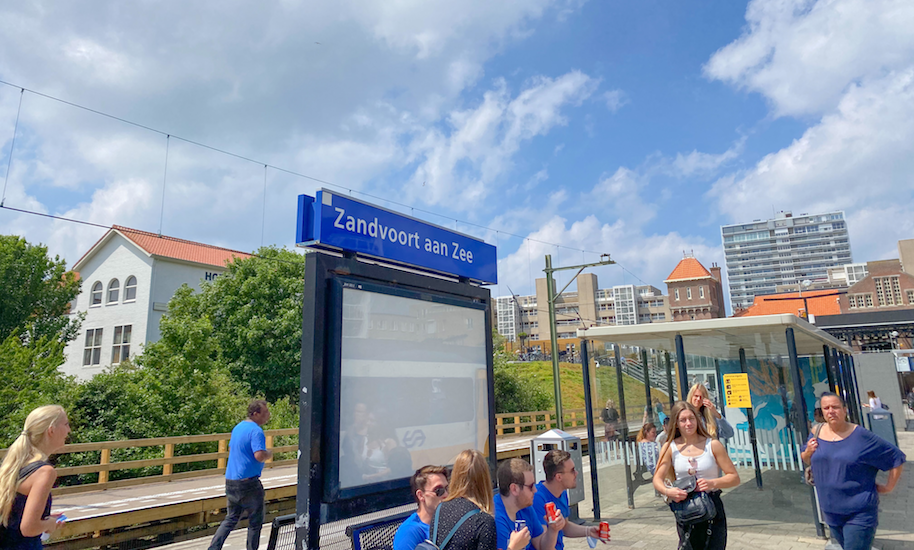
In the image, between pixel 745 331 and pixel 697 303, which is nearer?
pixel 745 331

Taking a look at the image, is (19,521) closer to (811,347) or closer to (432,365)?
(432,365)

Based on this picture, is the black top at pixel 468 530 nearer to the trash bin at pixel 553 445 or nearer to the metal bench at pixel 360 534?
the metal bench at pixel 360 534

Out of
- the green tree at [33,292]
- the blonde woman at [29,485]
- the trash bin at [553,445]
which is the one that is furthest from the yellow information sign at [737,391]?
the green tree at [33,292]

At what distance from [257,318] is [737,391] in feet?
78.9

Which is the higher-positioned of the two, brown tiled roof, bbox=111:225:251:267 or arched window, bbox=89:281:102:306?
brown tiled roof, bbox=111:225:251:267

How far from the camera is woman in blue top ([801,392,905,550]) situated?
13.3 feet

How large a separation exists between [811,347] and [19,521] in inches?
486

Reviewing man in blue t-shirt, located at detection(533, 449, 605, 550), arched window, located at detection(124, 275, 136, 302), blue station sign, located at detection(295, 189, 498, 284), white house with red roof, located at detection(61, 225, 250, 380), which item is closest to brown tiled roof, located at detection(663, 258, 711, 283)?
white house with red roof, located at detection(61, 225, 250, 380)

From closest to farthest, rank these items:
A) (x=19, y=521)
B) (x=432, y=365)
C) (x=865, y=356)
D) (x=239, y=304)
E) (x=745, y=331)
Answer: (x=19, y=521), (x=432, y=365), (x=745, y=331), (x=865, y=356), (x=239, y=304)

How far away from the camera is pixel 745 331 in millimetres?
7918

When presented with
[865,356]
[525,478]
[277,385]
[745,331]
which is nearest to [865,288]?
[865,356]

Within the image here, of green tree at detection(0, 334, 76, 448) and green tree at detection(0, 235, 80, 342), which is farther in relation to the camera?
green tree at detection(0, 235, 80, 342)

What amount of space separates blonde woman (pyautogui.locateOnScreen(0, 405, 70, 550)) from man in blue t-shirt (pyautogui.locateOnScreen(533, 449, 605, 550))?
2.71 meters

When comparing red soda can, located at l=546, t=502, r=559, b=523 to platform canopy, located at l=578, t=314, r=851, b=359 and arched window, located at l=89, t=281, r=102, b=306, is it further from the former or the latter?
arched window, located at l=89, t=281, r=102, b=306
